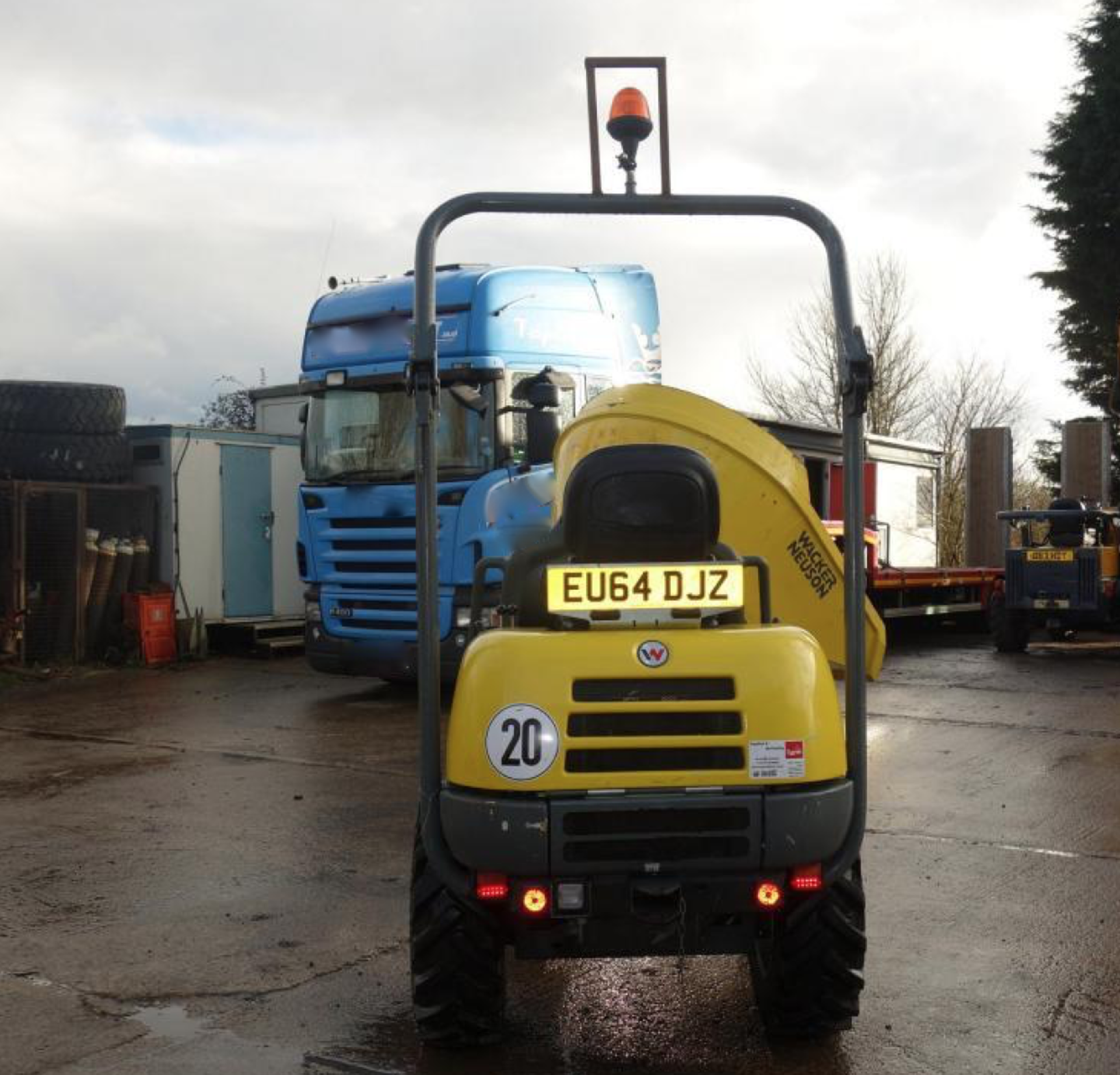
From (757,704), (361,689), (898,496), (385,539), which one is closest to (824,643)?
(757,704)

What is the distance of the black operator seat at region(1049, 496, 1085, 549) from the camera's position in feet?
60.2

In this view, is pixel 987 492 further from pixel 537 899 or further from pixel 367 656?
pixel 537 899

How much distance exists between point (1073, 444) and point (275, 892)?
19.2 metres

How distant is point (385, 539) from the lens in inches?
→ 464

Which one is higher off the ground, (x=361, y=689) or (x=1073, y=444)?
(x=1073, y=444)

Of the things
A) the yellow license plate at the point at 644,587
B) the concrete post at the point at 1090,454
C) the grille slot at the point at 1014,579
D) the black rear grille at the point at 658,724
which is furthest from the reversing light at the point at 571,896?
the concrete post at the point at 1090,454

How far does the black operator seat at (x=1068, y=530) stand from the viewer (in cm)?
1834

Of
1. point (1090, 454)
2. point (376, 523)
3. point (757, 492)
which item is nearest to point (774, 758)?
point (757, 492)

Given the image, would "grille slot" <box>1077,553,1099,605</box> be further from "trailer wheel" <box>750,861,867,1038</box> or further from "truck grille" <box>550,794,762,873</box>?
"truck grille" <box>550,794,762,873</box>

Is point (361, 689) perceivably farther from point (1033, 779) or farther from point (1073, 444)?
point (1073, 444)

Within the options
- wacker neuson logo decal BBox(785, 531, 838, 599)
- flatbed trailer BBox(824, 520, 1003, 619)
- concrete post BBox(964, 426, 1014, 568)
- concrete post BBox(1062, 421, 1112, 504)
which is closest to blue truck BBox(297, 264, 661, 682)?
flatbed trailer BBox(824, 520, 1003, 619)

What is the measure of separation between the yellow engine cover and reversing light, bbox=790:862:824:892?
276 millimetres

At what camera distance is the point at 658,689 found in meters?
4.00

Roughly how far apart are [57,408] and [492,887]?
1253 centimetres
